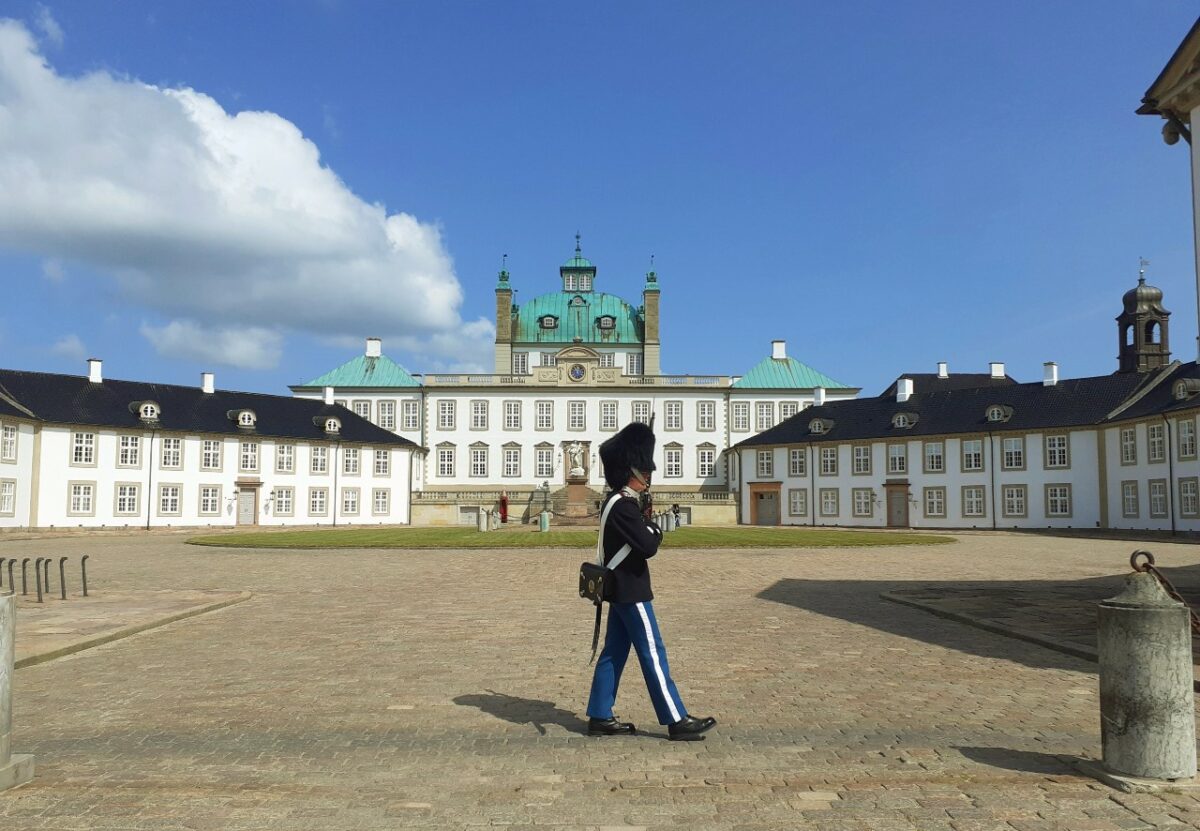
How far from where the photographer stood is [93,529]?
50.5 metres

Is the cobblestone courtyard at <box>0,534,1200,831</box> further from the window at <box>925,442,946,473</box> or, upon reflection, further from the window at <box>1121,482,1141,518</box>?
the window at <box>925,442,946,473</box>

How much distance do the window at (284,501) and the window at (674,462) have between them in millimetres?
29504

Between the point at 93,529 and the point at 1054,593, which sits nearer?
the point at 1054,593

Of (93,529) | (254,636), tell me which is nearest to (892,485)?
(93,529)

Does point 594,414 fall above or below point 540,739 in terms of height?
above

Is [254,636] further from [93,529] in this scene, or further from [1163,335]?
[1163,335]

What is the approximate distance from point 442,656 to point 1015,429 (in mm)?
51693

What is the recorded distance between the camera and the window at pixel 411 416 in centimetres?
7375

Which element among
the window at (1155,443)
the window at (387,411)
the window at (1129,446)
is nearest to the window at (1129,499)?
the window at (1129,446)

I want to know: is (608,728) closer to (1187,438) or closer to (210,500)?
(1187,438)

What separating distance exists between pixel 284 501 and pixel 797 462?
118 ft

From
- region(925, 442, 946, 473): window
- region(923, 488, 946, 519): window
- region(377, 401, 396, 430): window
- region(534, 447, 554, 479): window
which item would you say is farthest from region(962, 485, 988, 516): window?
region(377, 401, 396, 430): window

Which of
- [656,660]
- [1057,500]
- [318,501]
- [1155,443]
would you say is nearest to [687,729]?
[656,660]

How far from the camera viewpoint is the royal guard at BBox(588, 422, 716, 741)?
258 inches
